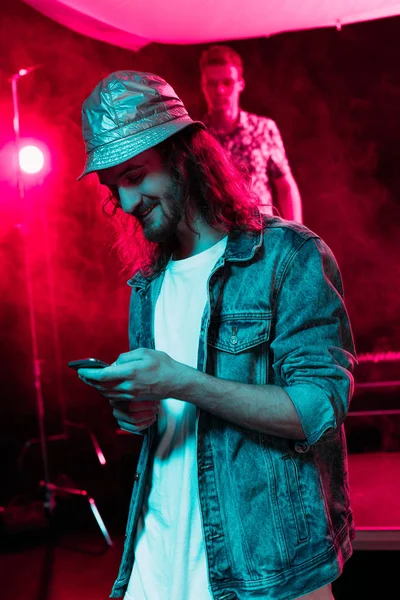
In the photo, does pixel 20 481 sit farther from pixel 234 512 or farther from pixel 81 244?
pixel 234 512

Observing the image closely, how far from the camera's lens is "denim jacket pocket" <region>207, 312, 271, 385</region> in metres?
1.21

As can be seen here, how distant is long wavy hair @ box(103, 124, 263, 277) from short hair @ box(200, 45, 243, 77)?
2.57m

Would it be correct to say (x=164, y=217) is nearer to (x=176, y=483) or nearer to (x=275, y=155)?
(x=176, y=483)

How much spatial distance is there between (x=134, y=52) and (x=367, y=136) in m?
1.51

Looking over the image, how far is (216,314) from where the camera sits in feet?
4.14

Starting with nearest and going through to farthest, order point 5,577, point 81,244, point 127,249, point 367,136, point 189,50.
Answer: point 127,249
point 5,577
point 367,136
point 189,50
point 81,244

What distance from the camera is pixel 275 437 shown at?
46.9 inches

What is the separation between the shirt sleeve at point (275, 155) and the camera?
3748 mm

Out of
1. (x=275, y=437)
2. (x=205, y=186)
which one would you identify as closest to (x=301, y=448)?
(x=275, y=437)

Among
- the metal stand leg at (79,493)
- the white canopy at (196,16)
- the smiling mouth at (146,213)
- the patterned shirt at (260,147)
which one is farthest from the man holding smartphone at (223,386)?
the white canopy at (196,16)

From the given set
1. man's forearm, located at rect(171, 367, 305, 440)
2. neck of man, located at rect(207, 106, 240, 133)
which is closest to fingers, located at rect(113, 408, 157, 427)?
man's forearm, located at rect(171, 367, 305, 440)

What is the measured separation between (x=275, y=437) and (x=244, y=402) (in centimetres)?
11

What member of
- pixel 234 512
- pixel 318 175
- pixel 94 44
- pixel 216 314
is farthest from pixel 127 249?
pixel 94 44

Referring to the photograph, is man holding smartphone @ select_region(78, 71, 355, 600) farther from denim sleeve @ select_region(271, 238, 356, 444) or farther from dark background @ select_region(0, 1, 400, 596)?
dark background @ select_region(0, 1, 400, 596)
